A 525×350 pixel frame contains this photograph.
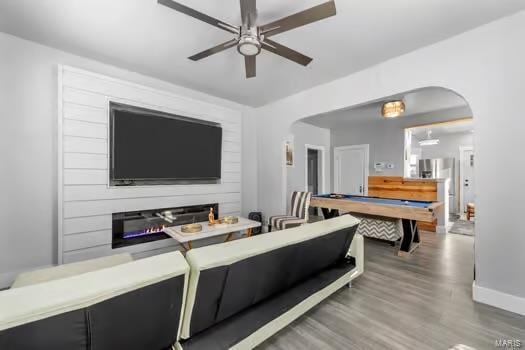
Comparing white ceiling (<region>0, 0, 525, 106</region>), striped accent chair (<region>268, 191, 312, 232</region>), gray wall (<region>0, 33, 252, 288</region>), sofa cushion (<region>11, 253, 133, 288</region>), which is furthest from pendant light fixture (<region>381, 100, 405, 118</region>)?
gray wall (<region>0, 33, 252, 288</region>)

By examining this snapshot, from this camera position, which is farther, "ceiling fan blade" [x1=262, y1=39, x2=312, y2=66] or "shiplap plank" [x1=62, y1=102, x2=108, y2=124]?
"shiplap plank" [x1=62, y1=102, x2=108, y2=124]

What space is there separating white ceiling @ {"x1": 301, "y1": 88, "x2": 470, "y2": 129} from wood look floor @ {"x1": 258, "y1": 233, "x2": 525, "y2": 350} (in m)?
2.53

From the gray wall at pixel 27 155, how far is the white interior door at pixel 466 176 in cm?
959

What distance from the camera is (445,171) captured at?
22.9 feet

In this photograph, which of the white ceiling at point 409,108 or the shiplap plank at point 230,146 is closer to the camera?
the white ceiling at point 409,108

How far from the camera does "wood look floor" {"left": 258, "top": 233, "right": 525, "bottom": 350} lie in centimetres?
164

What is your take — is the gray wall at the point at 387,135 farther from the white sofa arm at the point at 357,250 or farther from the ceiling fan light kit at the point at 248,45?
the ceiling fan light kit at the point at 248,45

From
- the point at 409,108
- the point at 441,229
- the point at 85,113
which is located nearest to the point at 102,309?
the point at 85,113

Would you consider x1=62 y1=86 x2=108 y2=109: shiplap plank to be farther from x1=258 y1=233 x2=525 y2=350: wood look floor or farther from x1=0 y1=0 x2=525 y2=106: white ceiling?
x1=258 y1=233 x2=525 y2=350: wood look floor

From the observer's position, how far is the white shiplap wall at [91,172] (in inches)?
108

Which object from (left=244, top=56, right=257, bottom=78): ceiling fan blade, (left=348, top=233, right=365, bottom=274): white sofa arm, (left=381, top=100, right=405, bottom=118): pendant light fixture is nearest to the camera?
(left=244, top=56, right=257, bottom=78): ceiling fan blade

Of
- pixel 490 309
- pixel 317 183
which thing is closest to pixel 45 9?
pixel 490 309

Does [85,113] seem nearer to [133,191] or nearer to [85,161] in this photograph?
[85,161]

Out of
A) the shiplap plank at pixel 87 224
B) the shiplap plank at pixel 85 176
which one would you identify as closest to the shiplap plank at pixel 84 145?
the shiplap plank at pixel 85 176
